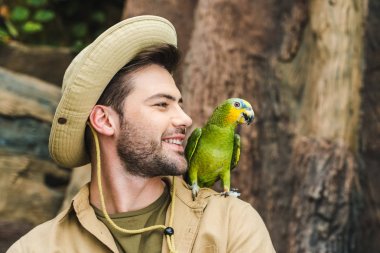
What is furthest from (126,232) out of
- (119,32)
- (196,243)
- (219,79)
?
(219,79)

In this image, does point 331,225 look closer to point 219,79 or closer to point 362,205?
point 362,205

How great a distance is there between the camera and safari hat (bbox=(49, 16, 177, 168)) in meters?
2.73

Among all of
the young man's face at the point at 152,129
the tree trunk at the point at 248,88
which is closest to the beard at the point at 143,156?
the young man's face at the point at 152,129

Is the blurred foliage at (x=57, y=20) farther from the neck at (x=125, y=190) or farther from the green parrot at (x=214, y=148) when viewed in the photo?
the neck at (x=125, y=190)

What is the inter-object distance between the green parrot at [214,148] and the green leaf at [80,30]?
3.49m

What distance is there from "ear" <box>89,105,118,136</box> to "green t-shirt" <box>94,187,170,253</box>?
1.25ft

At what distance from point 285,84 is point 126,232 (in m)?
2.50

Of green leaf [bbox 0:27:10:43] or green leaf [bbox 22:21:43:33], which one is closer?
green leaf [bbox 0:27:10:43]

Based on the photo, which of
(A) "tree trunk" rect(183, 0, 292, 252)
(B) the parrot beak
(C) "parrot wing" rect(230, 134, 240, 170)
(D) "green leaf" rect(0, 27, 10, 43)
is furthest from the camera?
(D) "green leaf" rect(0, 27, 10, 43)

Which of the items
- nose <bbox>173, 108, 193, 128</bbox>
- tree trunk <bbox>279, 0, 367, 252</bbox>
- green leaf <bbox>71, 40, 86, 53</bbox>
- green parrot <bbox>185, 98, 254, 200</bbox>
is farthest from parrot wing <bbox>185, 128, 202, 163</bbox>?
green leaf <bbox>71, 40, 86, 53</bbox>

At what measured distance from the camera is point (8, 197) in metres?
4.79

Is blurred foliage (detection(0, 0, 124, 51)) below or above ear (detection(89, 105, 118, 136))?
below

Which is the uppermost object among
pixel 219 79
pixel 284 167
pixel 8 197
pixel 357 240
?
pixel 219 79

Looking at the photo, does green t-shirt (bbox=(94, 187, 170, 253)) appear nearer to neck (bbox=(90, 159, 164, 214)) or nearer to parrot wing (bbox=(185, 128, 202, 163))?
neck (bbox=(90, 159, 164, 214))
